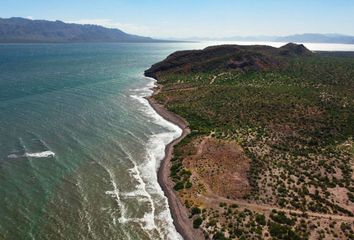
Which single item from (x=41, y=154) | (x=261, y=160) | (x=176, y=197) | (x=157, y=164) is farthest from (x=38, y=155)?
(x=261, y=160)

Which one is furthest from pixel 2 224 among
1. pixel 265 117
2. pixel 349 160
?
pixel 265 117

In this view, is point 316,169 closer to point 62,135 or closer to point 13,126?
point 62,135

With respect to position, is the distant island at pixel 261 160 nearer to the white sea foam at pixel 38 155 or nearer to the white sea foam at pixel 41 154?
the white sea foam at pixel 41 154

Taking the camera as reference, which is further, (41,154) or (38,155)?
(41,154)

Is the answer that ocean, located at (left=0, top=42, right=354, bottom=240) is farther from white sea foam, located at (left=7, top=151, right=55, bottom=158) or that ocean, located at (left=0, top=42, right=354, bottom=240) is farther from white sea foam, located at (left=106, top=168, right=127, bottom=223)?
white sea foam, located at (left=7, top=151, right=55, bottom=158)

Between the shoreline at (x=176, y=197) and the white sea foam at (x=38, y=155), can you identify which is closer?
the shoreline at (x=176, y=197)

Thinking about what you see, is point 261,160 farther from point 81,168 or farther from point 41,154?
point 41,154

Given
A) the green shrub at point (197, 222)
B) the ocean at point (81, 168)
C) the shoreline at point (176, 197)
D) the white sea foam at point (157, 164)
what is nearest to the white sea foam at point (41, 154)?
the ocean at point (81, 168)
